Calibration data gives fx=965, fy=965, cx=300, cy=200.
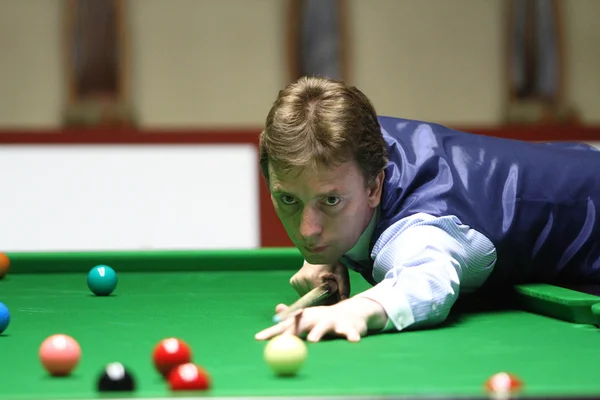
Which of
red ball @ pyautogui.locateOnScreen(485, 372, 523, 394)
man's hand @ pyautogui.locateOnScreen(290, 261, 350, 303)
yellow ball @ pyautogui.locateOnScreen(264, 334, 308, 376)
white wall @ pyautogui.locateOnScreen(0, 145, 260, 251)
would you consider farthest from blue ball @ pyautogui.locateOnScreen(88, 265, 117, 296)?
white wall @ pyautogui.locateOnScreen(0, 145, 260, 251)

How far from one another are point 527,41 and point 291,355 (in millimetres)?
5609

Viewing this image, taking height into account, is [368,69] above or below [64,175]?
above

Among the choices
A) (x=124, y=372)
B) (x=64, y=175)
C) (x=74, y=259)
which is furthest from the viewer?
(x=64, y=175)

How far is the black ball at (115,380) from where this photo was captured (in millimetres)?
1502

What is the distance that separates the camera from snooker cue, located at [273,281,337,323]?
2345 millimetres

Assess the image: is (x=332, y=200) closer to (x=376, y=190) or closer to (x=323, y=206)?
(x=323, y=206)

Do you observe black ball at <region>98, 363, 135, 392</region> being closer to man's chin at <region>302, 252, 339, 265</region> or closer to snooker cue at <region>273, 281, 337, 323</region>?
snooker cue at <region>273, 281, 337, 323</region>

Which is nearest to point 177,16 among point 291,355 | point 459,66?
point 459,66

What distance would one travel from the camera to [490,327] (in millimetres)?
2305

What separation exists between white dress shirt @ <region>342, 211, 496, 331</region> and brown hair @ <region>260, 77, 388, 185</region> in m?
0.18

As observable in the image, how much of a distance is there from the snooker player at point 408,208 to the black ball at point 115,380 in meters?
0.58

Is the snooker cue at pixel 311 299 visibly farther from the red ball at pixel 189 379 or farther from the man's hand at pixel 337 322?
the red ball at pixel 189 379

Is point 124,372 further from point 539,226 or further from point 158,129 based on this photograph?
point 158,129

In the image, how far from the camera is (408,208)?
2.49 meters
